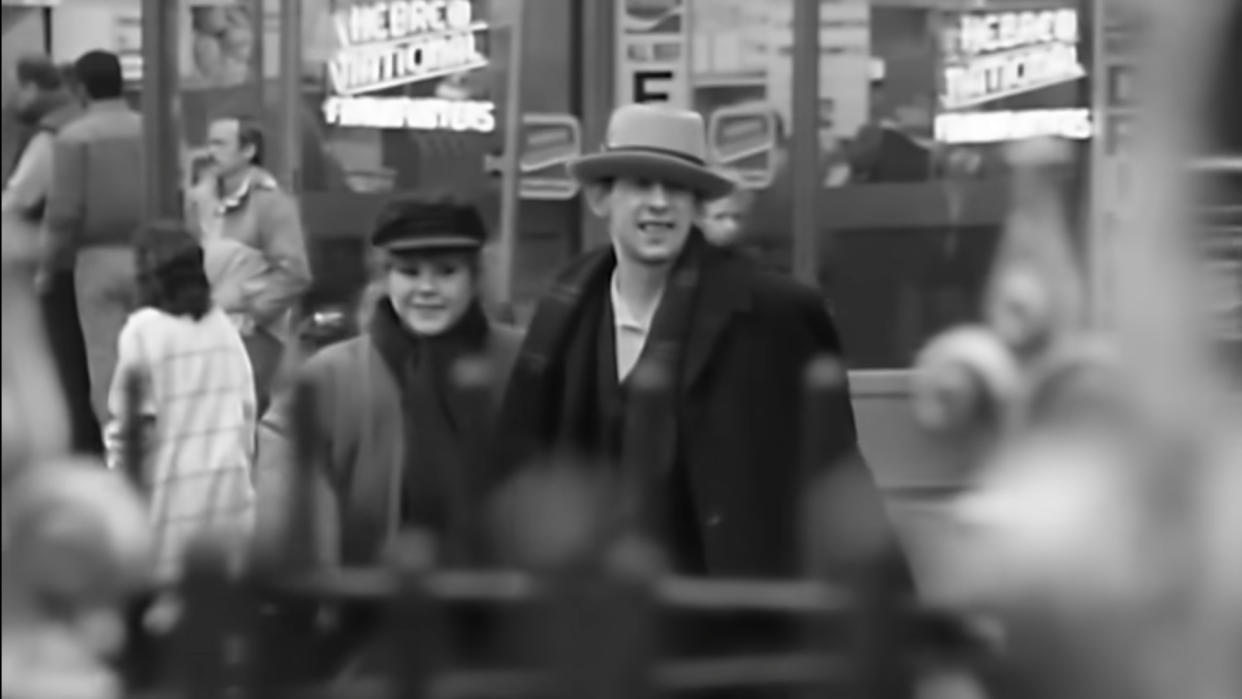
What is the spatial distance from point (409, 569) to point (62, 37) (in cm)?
949

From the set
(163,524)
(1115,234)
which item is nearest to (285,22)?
(163,524)

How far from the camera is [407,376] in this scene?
7.04 meters

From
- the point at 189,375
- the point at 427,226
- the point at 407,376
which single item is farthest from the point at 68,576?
the point at 189,375

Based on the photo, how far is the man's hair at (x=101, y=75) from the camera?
1208 cm

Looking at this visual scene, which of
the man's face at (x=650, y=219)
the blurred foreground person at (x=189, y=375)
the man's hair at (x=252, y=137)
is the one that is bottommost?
the blurred foreground person at (x=189, y=375)

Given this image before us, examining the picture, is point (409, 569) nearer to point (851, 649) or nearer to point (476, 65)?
point (851, 649)

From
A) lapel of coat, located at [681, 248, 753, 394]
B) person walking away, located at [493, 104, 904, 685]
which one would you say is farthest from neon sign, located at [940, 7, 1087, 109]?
lapel of coat, located at [681, 248, 753, 394]

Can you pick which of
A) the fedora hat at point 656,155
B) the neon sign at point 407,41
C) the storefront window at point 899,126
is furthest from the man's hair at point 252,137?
the fedora hat at point 656,155

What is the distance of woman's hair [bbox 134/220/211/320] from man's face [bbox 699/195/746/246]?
2.88 meters

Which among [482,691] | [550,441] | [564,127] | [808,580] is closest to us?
[808,580]

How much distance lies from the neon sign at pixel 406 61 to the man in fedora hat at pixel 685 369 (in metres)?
5.65

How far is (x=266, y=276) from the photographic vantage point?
A: 11734 millimetres

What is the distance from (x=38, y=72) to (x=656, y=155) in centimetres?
622

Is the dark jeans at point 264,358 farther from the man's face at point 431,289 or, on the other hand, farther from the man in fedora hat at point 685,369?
the man in fedora hat at point 685,369
